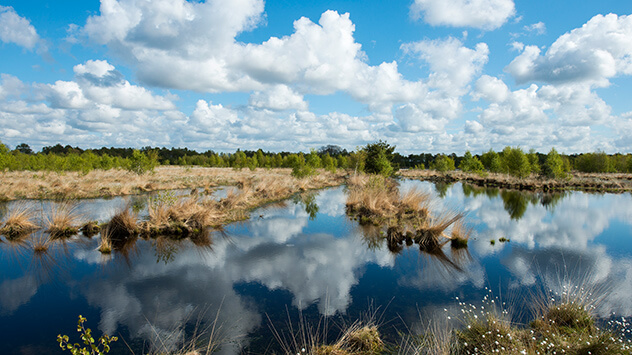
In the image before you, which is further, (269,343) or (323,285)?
(323,285)

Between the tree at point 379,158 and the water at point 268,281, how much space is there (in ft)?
47.4

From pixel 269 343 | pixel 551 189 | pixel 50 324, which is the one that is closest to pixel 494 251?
pixel 269 343

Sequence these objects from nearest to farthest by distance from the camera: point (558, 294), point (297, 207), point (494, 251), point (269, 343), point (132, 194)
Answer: point (269, 343)
point (558, 294)
point (494, 251)
point (297, 207)
point (132, 194)

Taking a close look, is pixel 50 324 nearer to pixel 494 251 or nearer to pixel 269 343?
pixel 269 343

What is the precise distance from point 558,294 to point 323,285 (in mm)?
5210

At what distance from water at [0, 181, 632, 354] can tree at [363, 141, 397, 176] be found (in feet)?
47.4

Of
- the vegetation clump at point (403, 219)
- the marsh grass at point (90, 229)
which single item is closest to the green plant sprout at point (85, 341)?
the vegetation clump at point (403, 219)

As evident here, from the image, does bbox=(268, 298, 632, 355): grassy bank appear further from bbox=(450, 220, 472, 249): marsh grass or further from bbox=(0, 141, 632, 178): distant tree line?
bbox=(0, 141, 632, 178): distant tree line

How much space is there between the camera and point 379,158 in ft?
90.3

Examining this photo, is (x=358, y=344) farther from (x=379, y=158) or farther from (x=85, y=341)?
(x=379, y=158)

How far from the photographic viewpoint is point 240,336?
5.43 metres

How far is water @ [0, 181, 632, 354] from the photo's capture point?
5762 mm

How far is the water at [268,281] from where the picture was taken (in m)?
5.76

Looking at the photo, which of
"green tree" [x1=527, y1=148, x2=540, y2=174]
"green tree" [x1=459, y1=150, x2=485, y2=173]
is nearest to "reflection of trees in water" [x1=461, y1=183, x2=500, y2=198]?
"green tree" [x1=527, y1=148, x2=540, y2=174]
